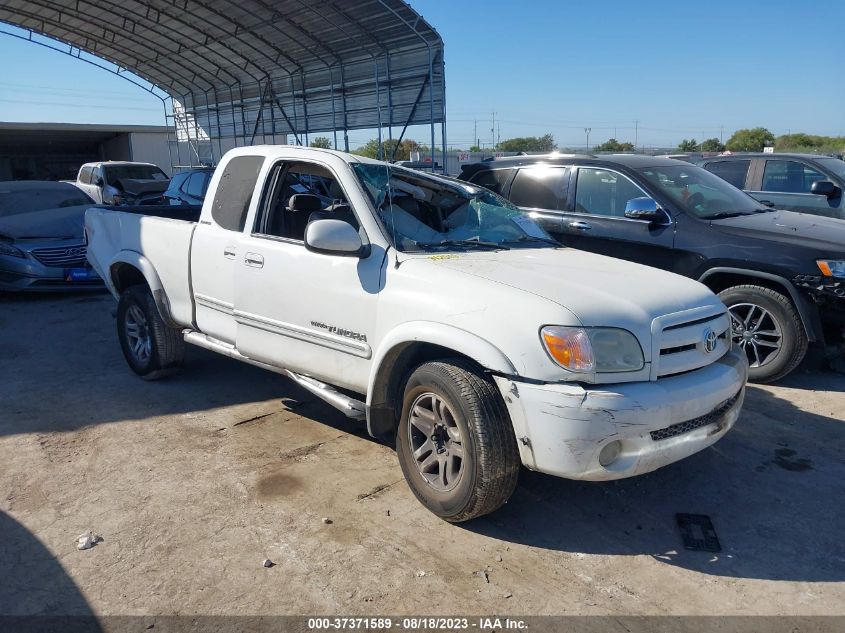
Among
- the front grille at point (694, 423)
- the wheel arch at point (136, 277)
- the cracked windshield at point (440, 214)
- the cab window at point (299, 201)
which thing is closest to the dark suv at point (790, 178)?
the cracked windshield at point (440, 214)

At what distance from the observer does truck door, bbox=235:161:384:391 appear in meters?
3.87

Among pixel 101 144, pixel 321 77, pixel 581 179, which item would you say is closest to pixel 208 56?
pixel 321 77

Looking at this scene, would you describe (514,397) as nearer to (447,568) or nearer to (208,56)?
(447,568)

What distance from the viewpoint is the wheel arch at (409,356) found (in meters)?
3.17

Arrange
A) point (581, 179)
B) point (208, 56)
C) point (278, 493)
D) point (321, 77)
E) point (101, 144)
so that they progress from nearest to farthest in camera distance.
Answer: point (278, 493) < point (581, 179) < point (321, 77) < point (208, 56) < point (101, 144)

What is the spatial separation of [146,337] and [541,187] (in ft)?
14.0

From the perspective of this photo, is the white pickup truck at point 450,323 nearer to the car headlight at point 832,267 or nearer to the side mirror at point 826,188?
the car headlight at point 832,267

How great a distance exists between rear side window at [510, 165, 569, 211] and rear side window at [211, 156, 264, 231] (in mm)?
3383

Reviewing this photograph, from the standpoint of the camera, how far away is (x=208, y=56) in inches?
856

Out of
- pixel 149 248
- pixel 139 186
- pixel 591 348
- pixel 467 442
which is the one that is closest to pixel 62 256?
pixel 149 248

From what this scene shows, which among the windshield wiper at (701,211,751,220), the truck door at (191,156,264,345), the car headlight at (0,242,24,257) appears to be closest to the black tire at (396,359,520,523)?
the truck door at (191,156,264,345)

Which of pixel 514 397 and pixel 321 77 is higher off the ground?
pixel 321 77

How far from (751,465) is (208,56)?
21.9 meters

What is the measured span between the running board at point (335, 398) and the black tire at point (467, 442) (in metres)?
0.41
